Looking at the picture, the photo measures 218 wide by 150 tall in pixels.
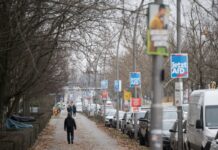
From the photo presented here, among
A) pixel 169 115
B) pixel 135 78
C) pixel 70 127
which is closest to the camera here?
pixel 169 115

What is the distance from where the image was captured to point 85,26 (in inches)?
650

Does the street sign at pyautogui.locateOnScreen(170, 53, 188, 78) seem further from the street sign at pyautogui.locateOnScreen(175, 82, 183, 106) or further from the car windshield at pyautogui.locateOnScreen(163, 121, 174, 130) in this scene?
the car windshield at pyautogui.locateOnScreen(163, 121, 174, 130)

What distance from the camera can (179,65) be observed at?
1964 cm

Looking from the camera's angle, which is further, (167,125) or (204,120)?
(167,125)

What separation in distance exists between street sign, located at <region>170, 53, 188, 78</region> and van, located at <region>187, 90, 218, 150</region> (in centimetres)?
153

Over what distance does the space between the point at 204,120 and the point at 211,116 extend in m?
0.32

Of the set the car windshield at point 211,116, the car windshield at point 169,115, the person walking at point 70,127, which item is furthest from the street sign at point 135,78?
the car windshield at point 211,116

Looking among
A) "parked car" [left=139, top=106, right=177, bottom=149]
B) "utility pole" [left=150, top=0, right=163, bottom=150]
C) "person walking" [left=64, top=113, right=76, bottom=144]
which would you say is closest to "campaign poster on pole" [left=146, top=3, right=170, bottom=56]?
"utility pole" [left=150, top=0, right=163, bottom=150]

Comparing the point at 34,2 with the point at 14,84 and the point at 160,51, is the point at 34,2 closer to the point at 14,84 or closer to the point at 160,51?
the point at 160,51

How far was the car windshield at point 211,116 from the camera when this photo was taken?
16750 millimetres

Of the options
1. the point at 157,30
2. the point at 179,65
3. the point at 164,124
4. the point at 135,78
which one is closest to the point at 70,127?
A: the point at 135,78

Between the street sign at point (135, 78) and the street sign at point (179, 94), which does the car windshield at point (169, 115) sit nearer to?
the street sign at point (135, 78)

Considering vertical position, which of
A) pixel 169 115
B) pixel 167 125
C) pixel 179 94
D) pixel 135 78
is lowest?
pixel 167 125

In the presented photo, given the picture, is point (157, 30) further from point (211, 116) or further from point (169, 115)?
point (169, 115)
